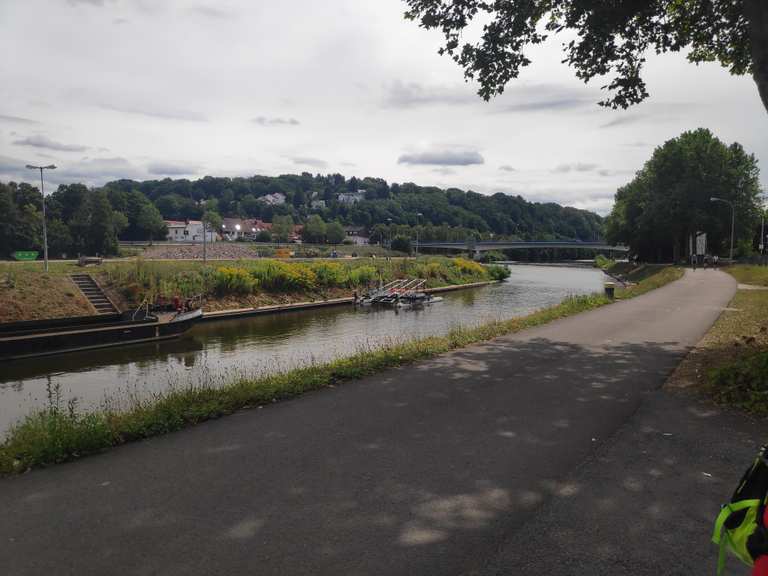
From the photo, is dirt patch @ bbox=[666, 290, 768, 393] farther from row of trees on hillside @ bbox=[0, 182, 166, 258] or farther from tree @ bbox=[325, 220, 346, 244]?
tree @ bbox=[325, 220, 346, 244]

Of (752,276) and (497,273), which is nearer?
(752,276)

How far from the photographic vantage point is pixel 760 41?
25.1 feet

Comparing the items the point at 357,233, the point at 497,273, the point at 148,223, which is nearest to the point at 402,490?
the point at 497,273

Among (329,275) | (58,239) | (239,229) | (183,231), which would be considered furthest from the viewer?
(239,229)

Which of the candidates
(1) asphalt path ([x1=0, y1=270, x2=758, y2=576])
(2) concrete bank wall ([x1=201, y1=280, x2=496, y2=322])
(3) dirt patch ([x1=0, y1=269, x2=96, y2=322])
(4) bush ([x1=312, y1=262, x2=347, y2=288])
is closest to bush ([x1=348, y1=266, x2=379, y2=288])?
(4) bush ([x1=312, y1=262, x2=347, y2=288])

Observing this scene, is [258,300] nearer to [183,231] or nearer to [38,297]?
[38,297]

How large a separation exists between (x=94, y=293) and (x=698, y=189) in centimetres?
6101

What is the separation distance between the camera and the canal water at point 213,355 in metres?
15.6

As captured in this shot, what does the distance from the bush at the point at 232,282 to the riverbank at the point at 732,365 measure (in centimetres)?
2909

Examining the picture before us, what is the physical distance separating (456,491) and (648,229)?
6763cm

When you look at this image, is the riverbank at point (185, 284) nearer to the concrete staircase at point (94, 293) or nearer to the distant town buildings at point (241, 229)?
the concrete staircase at point (94, 293)

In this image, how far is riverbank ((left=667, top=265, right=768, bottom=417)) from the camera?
24.9ft

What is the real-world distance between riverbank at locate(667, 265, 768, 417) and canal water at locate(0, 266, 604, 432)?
8.55 m

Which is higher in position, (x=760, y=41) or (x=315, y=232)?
(x=315, y=232)
